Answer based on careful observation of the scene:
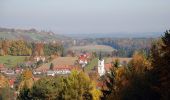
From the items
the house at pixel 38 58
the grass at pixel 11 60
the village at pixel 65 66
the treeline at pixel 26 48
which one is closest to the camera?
the village at pixel 65 66

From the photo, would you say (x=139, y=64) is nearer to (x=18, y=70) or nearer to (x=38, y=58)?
(x=18, y=70)

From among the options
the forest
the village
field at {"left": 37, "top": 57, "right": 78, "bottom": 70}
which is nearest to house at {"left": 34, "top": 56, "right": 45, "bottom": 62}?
the village

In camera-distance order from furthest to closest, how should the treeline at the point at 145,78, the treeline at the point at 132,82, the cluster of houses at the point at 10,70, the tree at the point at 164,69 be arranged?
the cluster of houses at the point at 10,70 → the treeline at the point at 132,82 → the treeline at the point at 145,78 → the tree at the point at 164,69

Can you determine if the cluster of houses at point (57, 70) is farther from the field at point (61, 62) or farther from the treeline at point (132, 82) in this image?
the treeline at point (132, 82)

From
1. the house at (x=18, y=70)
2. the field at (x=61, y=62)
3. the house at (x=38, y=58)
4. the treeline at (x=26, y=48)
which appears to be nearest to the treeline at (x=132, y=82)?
the house at (x=18, y=70)

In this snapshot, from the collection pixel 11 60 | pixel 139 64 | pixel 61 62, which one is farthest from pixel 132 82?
pixel 61 62

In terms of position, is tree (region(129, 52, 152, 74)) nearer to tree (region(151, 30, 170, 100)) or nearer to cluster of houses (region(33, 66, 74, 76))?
tree (region(151, 30, 170, 100))

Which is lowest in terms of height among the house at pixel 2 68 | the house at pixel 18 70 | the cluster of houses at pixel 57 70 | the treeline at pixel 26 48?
the cluster of houses at pixel 57 70
